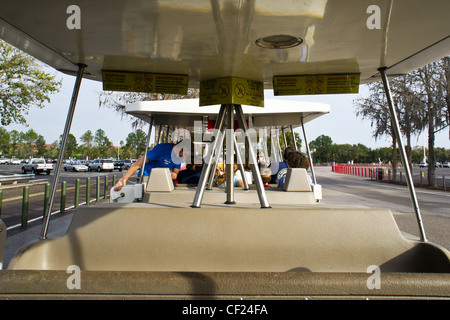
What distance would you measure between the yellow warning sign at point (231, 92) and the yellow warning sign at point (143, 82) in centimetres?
31

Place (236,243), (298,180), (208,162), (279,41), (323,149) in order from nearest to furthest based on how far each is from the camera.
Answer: (236,243) → (279,41) → (208,162) → (298,180) → (323,149)

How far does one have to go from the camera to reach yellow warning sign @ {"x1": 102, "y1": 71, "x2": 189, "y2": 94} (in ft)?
13.4

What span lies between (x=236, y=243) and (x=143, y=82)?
100.0 inches

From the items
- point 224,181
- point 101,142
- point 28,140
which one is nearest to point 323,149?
point 101,142

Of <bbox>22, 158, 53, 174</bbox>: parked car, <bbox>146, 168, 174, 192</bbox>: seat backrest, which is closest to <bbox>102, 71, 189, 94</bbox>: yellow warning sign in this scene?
<bbox>146, 168, 174, 192</bbox>: seat backrest

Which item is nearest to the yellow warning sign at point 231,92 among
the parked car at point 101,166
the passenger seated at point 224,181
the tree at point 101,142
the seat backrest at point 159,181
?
the seat backrest at point 159,181

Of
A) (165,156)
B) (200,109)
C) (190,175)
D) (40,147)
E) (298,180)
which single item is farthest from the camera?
(40,147)

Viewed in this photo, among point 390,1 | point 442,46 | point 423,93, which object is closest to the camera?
point 390,1

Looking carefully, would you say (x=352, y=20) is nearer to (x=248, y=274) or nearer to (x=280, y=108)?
(x=248, y=274)

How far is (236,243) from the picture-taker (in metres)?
2.55

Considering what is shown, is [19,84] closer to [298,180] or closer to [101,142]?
[298,180]
